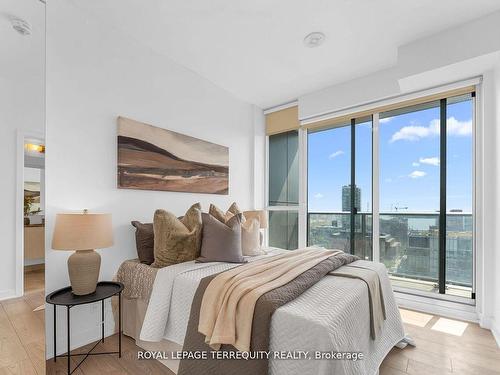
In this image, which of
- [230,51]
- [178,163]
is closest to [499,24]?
[230,51]

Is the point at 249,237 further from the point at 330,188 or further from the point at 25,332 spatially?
the point at 25,332

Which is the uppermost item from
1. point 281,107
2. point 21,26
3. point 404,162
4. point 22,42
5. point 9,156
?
point 281,107

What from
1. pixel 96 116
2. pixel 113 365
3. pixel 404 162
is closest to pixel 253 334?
pixel 113 365

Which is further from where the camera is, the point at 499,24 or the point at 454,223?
the point at 454,223

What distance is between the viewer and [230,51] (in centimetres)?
277

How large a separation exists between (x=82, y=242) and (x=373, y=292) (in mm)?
1976

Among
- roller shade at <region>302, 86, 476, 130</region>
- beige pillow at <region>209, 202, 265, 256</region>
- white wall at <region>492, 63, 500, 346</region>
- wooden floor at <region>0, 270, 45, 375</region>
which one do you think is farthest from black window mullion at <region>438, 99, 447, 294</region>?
wooden floor at <region>0, 270, 45, 375</region>

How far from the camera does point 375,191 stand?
337cm

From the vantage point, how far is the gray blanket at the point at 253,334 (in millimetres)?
1338

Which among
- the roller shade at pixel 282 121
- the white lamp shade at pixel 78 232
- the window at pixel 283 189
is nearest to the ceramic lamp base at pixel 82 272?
the white lamp shade at pixel 78 232

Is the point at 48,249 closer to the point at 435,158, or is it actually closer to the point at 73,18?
the point at 73,18

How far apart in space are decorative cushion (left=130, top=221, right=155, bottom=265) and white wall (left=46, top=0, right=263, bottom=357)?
0.68ft

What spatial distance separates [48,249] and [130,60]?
1785mm

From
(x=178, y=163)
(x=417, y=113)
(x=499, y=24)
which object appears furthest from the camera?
(x=417, y=113)
